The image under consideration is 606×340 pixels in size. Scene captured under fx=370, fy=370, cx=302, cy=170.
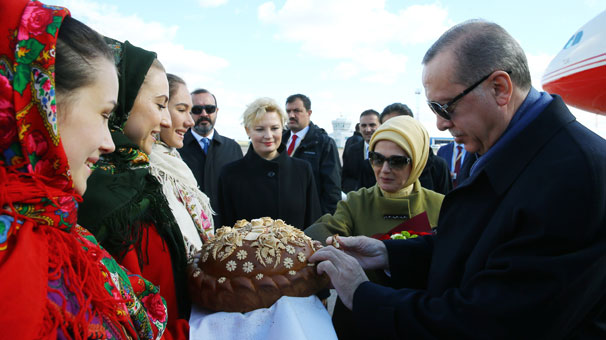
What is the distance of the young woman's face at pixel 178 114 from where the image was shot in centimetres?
260

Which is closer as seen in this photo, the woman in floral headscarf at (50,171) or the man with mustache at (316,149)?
the woman in floral headscarf at (50,171)

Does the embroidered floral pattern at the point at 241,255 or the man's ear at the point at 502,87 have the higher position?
the man's ear at the point at 502,87

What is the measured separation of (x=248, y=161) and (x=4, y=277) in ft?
11.3

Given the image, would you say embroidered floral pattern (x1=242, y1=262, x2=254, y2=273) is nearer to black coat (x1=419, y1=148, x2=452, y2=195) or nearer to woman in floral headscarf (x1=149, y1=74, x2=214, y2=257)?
woman in floral headscarf (x1=149, y1=74, x2=214, y2=257)

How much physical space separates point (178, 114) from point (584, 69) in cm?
1433

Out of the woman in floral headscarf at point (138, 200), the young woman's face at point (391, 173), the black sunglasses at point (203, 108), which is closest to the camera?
the woman in floral headscarf at point (138, 200)

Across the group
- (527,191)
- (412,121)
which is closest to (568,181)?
(527,191)

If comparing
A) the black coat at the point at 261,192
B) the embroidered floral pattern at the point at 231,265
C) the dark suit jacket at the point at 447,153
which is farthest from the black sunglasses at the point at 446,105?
the dark suit jacket at the point at 447,153

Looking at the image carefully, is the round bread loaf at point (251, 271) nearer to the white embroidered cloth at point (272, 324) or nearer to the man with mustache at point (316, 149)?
the white embroidered cloth at point (272, 324)

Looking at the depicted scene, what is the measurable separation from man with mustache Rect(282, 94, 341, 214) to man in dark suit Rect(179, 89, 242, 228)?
3.27 feet

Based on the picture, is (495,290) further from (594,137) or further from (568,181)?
(594,137)

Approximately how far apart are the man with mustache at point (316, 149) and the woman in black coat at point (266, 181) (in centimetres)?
94

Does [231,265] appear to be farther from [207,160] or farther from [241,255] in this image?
[207,160]

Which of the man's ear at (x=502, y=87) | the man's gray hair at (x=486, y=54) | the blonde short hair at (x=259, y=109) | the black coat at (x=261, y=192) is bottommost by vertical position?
the black coat at (x=261, y=192)
